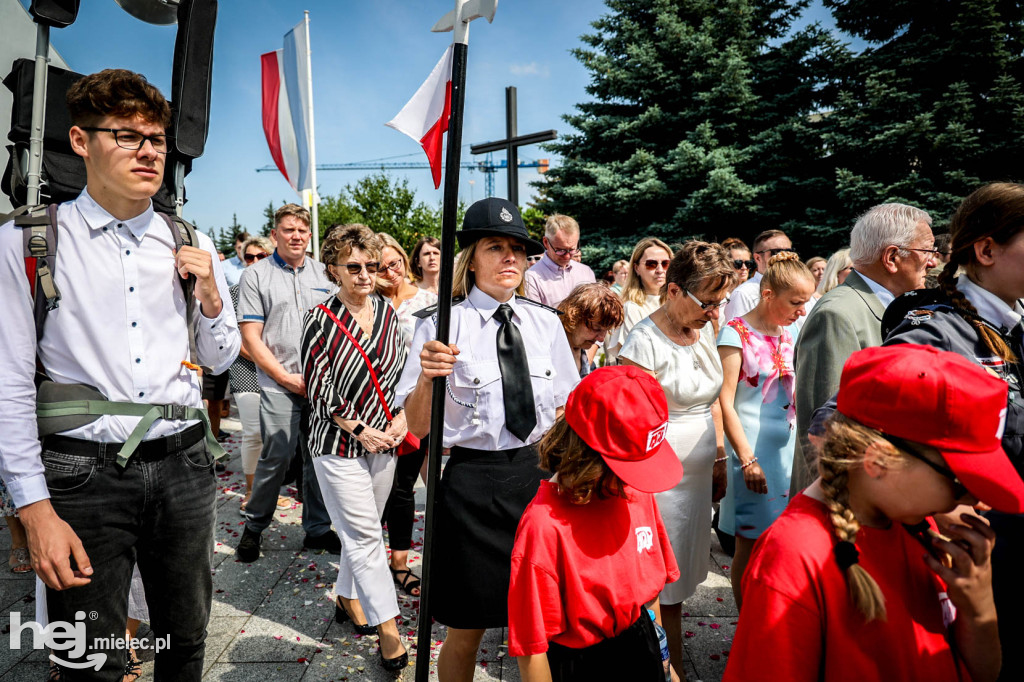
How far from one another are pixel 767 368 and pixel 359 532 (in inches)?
95.4

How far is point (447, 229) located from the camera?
81.6 inches

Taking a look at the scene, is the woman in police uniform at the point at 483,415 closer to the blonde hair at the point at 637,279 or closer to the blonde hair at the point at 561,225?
the blonde hair at the point at 637,279

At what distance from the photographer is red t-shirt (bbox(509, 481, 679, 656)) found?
6.22ft

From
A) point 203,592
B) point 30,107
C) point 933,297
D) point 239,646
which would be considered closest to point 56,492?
point 203,592

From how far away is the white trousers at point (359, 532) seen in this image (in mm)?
3277

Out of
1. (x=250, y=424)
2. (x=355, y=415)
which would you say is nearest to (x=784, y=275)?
(x=355, y=415)

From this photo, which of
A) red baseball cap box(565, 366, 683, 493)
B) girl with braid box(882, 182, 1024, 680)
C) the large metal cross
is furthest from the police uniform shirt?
the large metal cross

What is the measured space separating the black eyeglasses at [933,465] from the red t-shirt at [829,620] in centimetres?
18

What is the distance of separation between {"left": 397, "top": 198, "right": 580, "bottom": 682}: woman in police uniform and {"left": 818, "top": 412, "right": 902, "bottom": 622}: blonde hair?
1275 mm

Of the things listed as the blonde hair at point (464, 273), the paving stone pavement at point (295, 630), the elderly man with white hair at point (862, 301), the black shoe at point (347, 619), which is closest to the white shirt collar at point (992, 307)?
the elderly man with white hair at point (862, 301)

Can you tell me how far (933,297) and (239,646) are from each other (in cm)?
369

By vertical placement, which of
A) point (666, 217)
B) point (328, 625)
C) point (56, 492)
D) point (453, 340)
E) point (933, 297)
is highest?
point (666, 217)

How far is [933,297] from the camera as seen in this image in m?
2.26

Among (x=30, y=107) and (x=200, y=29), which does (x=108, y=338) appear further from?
(x=200, y=29)
